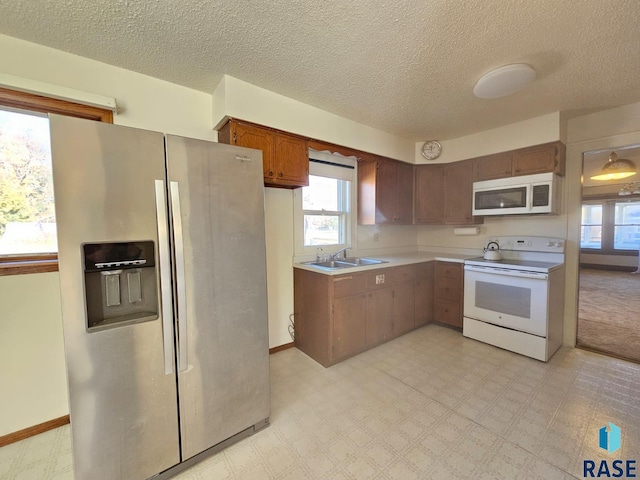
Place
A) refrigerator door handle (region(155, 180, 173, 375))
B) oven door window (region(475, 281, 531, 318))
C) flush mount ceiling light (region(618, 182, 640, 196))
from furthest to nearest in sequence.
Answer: flush mount ceiling light (region(618, 182, 640, 196))
oven door window (region(475, 281, 531, 318))
refrigerator door handle (region(155, 180, 173, 375))

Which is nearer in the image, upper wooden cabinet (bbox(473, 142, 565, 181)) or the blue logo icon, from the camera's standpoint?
the blue logo icon

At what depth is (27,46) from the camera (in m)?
1.65

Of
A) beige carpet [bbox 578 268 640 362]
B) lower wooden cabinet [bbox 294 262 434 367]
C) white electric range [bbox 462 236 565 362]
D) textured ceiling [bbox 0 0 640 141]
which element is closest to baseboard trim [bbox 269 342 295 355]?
lower wooden cabinet [bbox 294 262 434 367]

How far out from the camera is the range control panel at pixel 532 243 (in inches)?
113

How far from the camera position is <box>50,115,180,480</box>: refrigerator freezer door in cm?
115

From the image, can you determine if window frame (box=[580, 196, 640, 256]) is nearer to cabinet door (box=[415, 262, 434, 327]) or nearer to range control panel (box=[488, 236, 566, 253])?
range control panel (box=[488, 236, 566, 253])

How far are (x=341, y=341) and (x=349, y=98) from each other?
2.32 m

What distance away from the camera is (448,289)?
3.31 meters

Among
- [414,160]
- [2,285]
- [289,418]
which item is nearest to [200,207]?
[2,285]

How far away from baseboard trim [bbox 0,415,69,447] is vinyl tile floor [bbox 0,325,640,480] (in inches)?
1.6

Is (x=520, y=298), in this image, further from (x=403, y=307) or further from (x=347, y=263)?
(x=347, y=263)

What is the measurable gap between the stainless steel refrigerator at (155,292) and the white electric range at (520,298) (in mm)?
2559

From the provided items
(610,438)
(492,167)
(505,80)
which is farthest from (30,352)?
(492,167)

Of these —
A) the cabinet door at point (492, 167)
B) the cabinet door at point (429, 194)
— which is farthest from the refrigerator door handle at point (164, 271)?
the cabinet door at point (492, 167)
